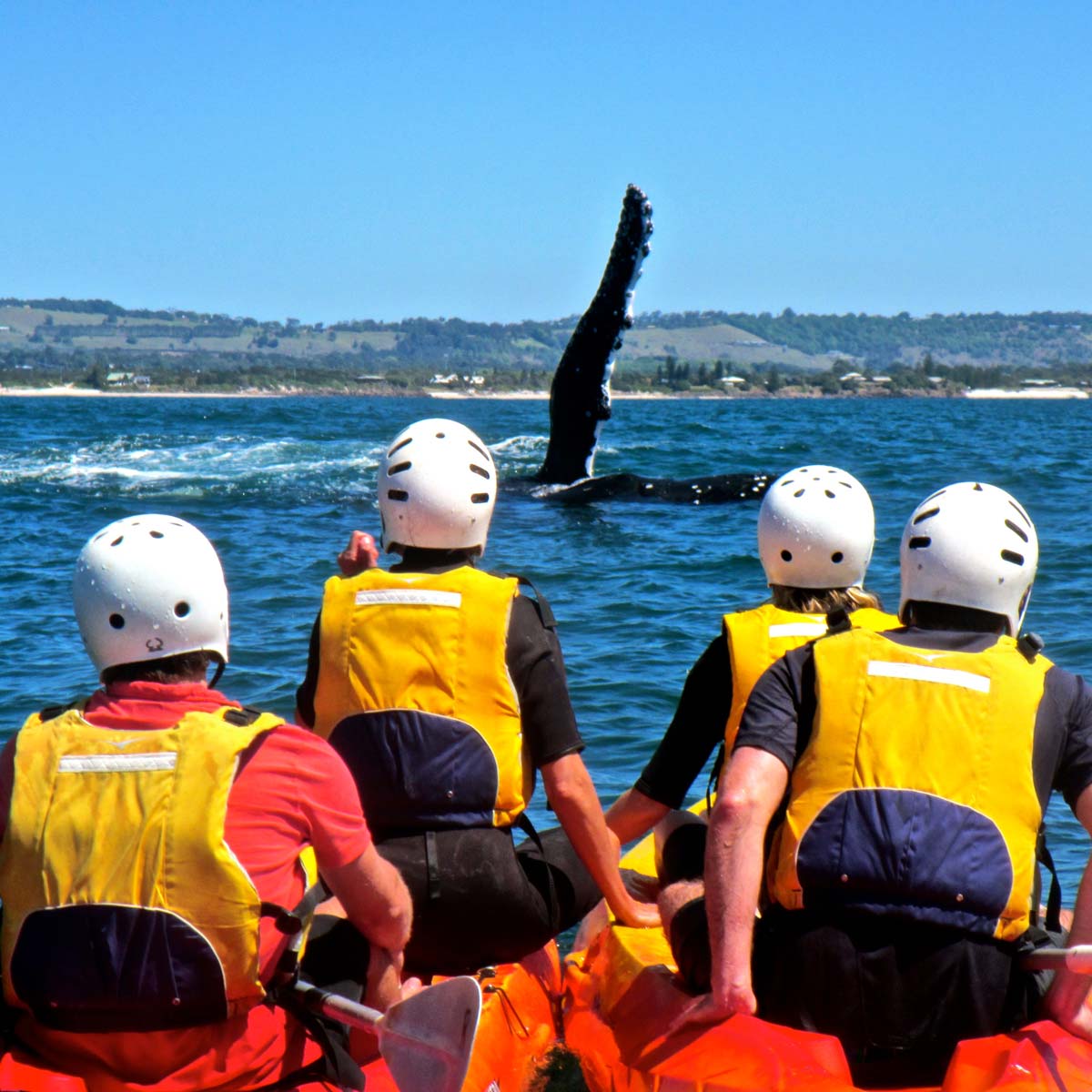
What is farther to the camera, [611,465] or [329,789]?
[611,465]

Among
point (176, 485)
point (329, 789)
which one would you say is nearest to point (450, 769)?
point (329, 789)

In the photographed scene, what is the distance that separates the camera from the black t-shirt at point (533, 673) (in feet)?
15.8

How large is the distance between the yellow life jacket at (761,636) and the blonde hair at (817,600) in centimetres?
9

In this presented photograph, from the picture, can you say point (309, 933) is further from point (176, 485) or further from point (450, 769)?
point (176, 485)

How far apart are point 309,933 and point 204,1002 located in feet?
3.43

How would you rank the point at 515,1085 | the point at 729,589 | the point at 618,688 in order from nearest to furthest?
1. the point at 515,1085
2. the point at 618,688
3. the point at 729,589

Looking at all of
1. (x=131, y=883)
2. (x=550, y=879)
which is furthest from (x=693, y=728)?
(x=131, y=883)

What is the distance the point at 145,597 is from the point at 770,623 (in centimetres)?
197

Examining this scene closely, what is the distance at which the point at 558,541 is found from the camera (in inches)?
788

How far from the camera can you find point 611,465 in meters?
33.6

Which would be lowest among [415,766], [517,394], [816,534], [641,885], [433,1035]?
[517,394]

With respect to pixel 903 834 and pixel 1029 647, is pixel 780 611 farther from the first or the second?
pixel 903 834

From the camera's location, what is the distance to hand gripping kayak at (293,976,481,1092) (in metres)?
3.75

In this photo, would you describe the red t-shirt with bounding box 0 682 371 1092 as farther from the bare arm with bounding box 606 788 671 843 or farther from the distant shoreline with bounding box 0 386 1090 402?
the distant shoreline with bounding box 0 386 1090 402
